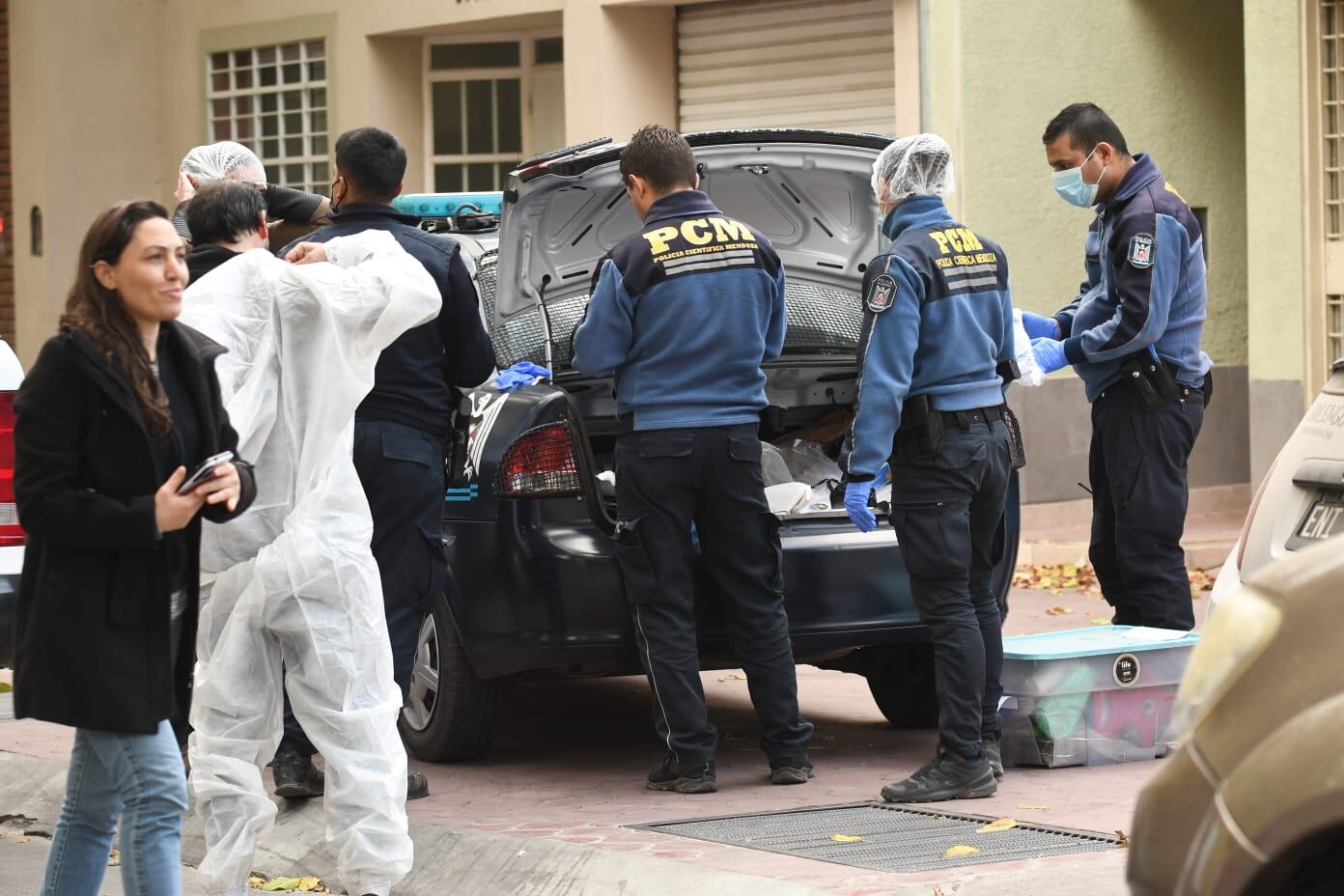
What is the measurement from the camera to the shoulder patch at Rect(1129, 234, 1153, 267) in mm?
6574

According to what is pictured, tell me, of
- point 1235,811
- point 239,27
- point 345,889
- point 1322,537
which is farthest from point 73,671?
point 239,27

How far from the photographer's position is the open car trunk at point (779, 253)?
6477 mm

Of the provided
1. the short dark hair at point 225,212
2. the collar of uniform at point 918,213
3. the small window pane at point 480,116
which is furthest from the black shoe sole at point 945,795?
the small window pane at point 480,116

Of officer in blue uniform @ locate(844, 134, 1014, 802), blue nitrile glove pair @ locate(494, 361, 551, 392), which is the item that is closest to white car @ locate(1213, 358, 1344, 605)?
officer in blue uniform @ locate(844, 134, 1014, 802)

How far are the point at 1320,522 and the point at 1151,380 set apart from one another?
7.38 ft

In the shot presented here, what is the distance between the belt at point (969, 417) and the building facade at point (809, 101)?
6046mm

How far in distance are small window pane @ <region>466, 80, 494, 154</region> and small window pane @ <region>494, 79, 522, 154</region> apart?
7 centimetres

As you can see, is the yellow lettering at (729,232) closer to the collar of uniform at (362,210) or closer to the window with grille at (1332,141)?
the collar of uniform at (362,210)

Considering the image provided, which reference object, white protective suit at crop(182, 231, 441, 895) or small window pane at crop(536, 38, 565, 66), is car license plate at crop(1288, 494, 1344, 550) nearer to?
white protective suit at crop(182, 231, 441, 895)

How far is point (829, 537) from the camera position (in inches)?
245

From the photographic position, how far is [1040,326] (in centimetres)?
715

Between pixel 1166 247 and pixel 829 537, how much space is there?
1.49 meters

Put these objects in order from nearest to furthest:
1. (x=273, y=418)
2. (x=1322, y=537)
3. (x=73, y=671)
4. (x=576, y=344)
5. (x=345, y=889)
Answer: (x=73, y=671)
(x=1322, y=537)
(x=273, y=418)
(x=345, y=889)
(x=576, y=344)

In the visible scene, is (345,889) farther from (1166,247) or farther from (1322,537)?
(1166,247)
